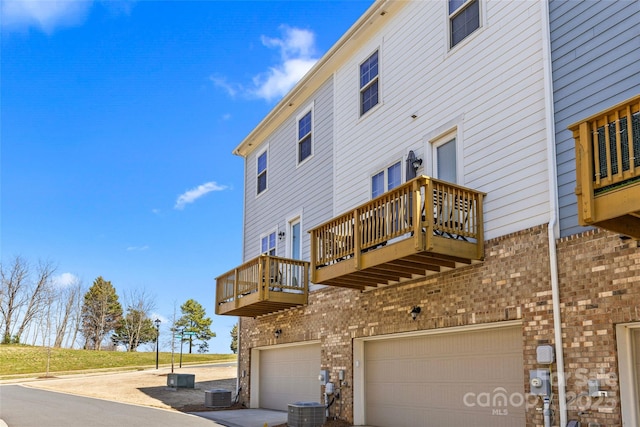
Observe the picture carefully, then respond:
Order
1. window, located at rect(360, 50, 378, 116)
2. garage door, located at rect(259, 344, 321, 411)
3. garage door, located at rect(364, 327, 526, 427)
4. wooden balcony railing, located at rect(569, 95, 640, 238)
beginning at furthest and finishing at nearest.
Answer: garage door, located at rect(259, 344, 321, 411)
window, located at rect(360, 50, 378, 116)
garage door, located at rect(364, 327, 526, 427)
wooden balcony railing, located at rect(569, 95, 640, 238)

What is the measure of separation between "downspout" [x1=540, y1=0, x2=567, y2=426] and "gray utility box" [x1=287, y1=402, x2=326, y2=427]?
601cm

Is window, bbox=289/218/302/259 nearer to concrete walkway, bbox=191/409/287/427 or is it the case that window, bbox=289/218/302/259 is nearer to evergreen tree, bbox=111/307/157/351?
concrete walkway, bbox=191/409/287/427

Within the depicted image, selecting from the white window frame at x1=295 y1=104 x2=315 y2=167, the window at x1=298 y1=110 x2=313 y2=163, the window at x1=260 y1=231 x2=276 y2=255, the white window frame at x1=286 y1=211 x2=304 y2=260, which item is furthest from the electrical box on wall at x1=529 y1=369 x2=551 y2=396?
the window at x1=260 y1=231 x2=276 y2=255

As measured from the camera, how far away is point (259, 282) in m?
15.6

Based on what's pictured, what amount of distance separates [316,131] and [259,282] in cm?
449

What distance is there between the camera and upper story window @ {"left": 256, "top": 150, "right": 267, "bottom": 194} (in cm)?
2020

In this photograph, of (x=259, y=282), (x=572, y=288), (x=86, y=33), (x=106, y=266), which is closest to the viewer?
(x=572, y=288)

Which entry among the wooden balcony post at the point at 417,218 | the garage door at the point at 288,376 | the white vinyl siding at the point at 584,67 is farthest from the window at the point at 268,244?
the white vinyl siding at the point at 584,67

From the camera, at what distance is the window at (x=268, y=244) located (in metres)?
18.8

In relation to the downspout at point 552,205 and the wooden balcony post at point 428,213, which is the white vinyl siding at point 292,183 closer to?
the wooden balcony post at point 428,213

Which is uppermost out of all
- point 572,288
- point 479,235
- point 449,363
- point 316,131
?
point 316,131

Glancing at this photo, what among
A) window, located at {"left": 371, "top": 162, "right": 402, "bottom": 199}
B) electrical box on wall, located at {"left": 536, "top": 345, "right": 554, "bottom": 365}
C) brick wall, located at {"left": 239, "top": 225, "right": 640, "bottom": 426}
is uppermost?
window, located at {"left": 371, "top": 162, "right": 402, "bottom": 199}

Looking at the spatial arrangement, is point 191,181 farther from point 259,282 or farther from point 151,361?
point 259,282

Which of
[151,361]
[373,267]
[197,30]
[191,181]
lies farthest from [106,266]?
[373,267]
